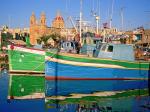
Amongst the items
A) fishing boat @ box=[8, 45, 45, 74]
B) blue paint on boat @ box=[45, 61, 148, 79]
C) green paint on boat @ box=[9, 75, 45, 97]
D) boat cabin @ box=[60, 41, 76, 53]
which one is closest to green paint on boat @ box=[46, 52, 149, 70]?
blue paint on boat @ box=[45, 61, 148, 79]

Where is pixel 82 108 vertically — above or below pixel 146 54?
below

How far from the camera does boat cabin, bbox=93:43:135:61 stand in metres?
31.0

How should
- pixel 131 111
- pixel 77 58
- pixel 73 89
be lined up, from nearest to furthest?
pixel 131 111 → pixel 73 89 → pixel 77 58

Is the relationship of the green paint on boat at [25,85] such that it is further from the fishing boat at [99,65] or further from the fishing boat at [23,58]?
the fishing boat at [99,65]

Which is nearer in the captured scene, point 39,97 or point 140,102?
point 140,102

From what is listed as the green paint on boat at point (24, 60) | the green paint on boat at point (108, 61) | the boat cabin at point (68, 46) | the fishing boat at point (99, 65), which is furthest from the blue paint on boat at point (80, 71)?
the boat cabin at point (68, 46)

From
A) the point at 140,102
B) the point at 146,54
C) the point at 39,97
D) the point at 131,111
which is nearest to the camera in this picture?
the point at 131,111

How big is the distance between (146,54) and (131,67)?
281 inches

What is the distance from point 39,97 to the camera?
73.9 ft

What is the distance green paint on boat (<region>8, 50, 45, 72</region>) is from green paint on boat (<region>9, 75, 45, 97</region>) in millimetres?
1426

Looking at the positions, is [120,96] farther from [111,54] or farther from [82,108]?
[111,54]

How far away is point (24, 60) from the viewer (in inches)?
1324

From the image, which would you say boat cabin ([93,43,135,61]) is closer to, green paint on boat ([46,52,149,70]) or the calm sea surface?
green paint on boat ([46,52,149,70])

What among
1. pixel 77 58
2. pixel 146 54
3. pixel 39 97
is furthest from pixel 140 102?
pixel 146 54
